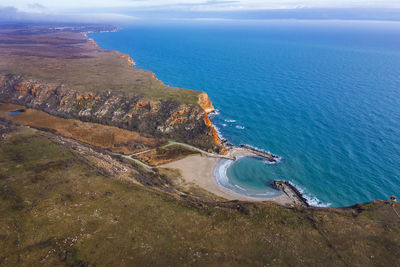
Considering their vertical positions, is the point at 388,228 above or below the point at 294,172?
above

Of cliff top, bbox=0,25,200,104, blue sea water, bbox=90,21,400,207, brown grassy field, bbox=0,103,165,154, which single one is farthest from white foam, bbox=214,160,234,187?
cliff top, bbox=0,25,200,104

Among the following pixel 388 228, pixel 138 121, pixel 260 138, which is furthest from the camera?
pixel 138 121

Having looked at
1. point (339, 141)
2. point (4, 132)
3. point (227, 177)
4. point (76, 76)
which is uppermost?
point (76, 76)

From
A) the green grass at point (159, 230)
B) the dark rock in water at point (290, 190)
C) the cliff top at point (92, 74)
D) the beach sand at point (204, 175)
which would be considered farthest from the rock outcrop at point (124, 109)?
the green grass at point (159, 230)

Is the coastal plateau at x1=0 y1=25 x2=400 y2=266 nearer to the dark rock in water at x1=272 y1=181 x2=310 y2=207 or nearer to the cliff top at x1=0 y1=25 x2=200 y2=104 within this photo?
the dark rock in water at x1=272 y1=181 x2=310 y2=207

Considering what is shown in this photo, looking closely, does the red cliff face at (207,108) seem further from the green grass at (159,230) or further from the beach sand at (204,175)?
the green grass at (159,230)

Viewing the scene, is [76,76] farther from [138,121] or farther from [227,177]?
[227,177]

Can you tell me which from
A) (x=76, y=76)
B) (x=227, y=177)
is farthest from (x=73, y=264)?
(x=76, y=76)
